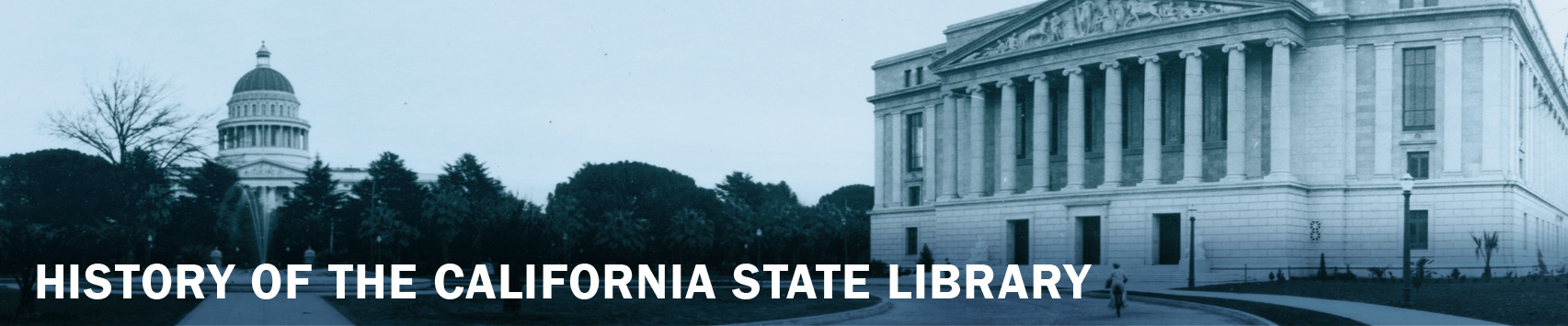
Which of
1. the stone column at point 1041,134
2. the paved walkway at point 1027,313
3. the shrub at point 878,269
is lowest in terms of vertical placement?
the shrub at point 878,269

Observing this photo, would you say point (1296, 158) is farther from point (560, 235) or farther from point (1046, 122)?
point (560, 235)

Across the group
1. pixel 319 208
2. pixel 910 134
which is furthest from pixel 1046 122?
pixel 319 208

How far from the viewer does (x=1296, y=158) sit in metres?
64.8

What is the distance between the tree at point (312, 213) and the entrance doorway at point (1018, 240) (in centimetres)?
6436

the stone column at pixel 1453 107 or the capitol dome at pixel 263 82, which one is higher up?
the capitol dome at pixel 263 82

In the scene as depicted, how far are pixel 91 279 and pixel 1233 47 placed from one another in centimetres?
4810

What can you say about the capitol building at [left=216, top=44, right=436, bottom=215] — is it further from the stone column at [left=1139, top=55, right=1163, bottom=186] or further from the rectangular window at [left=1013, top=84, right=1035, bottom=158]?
the stone column at [left=1139, top=55, right=1163, bottom=186]

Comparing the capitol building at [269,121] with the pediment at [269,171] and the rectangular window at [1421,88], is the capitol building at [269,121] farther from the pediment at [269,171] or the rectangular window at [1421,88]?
the rectangular window at [1421,88]

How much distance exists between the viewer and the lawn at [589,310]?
1110 inches

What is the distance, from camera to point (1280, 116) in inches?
2479

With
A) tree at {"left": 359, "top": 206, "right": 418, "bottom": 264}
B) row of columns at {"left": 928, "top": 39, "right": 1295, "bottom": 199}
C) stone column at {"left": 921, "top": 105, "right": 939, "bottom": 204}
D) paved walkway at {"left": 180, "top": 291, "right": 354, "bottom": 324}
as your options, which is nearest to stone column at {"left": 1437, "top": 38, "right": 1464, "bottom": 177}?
row of columns at {"left": 928, "top": 39, "right": 1295, "bottom": 199}

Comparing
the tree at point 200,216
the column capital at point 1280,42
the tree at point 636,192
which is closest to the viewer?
the column capital at point 1280,42

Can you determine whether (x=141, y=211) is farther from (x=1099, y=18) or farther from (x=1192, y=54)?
(x=1192, y=54)

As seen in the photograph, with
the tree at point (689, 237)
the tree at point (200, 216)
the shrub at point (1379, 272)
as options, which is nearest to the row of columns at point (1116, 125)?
the shrub at point (1379, 272)
